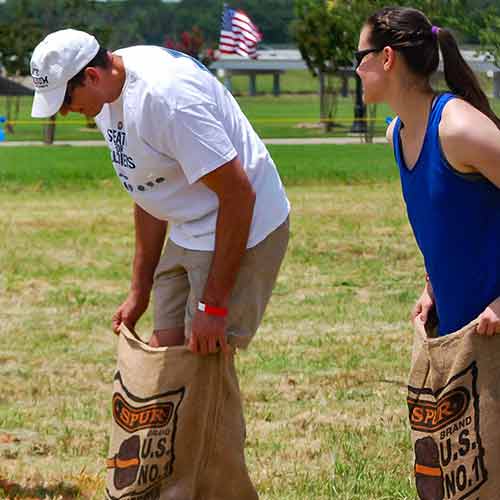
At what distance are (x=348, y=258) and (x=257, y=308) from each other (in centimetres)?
685

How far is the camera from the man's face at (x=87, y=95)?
3619 mm

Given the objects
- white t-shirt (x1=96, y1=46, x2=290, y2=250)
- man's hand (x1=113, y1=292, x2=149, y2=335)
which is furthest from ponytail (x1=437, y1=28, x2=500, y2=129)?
man's hand (x1=113, y1=292, x2=149, y2=335)

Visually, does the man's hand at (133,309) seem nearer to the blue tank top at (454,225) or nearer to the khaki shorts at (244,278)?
the khaki shorts at (244,278)

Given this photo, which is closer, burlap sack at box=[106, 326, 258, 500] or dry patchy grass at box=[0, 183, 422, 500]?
burlap sack at box=[106, 326, 258, 500]

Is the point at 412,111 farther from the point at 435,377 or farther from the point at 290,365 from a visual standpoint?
the point at 290,365

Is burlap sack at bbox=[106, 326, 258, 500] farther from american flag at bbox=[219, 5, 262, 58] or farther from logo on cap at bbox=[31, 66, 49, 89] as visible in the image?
american flag at bbox=[219, 5, 262, 58]

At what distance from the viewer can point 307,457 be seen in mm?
4930

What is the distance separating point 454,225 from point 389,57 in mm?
472

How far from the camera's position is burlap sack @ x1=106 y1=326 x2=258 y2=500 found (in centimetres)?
376

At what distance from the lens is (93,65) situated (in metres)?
3.62

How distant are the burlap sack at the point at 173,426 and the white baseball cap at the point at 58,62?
79 centimetres

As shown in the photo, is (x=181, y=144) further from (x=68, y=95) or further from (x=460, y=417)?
(x=460, y=417)

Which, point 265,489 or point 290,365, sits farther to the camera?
point 290,365

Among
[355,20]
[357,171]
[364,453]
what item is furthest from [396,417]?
[357,171]
